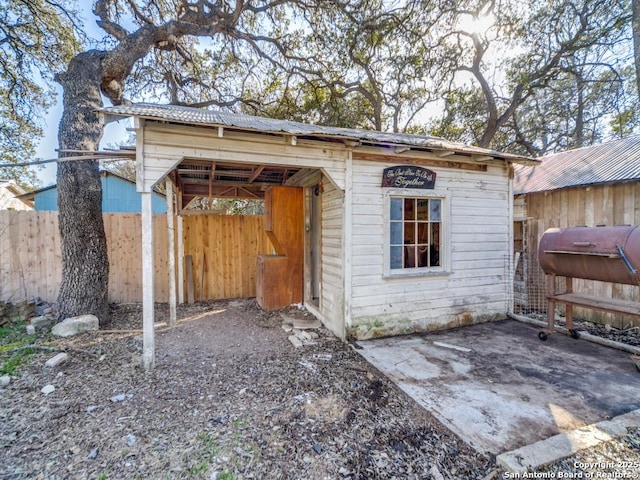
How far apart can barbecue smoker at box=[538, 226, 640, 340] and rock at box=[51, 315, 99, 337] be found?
675 cm

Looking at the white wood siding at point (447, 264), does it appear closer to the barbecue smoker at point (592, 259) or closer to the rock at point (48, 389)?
the barbecue smoker at point (592, 259)

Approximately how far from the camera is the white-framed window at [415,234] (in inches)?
179

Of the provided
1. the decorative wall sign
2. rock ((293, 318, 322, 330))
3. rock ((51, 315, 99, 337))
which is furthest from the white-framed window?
rock ((51, 315, 99, 337))

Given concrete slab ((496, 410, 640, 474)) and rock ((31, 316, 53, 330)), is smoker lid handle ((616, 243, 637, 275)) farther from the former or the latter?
rock ((31, 316, 53, 330))

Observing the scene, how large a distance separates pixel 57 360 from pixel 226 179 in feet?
13.6

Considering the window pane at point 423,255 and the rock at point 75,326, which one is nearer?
the rock at point 75,326

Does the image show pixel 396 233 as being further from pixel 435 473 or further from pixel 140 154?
pixel 140 154

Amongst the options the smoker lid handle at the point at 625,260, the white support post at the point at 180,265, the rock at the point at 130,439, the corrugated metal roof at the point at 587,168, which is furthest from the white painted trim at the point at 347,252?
the corrugated metal roof at the point at 587,168

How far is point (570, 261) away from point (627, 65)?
9.65 meters

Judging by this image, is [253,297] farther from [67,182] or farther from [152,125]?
[152,125]

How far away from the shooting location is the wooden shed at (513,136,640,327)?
4824 millimetres

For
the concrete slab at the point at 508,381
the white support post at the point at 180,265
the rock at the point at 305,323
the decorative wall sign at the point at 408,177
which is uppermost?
the decorative wall sign at the point at 408,177

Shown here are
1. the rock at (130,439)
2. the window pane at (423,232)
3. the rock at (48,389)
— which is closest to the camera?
the rock at (130,439)

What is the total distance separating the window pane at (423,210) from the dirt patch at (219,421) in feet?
8.07
